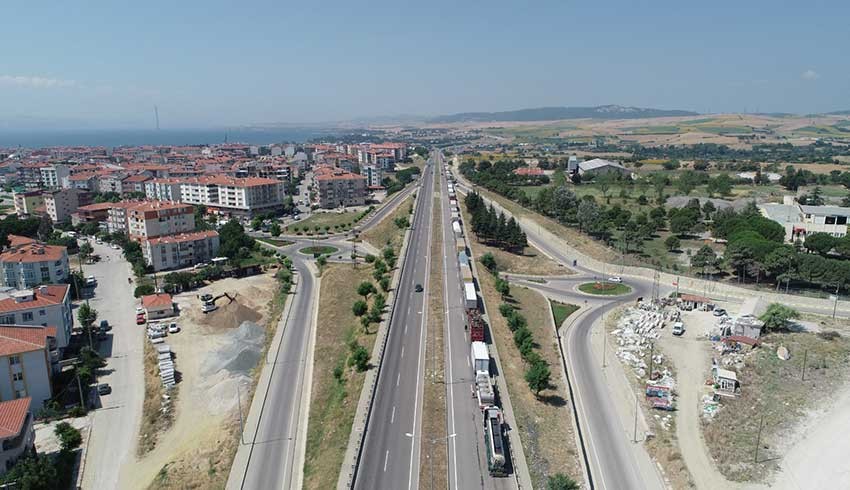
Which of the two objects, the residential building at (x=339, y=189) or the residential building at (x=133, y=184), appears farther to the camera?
the residential building at (x=133, y=184)

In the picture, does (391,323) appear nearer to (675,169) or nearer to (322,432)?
(322,432)

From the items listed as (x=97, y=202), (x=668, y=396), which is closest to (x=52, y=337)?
(x=668, y=396)

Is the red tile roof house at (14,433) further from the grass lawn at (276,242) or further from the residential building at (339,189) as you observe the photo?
the residential building at (339,189)

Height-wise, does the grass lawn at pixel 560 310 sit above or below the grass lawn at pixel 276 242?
below

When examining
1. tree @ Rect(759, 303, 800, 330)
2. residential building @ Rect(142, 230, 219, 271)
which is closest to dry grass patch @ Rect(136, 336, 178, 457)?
residential building @ Rect(142, 230, 219, 271)

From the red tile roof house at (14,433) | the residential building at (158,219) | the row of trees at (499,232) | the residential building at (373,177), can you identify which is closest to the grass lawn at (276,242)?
the residential building at (158,219)

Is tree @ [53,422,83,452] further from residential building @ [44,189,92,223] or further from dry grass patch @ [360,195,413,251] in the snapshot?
residential building @ [44,189,92,223]
